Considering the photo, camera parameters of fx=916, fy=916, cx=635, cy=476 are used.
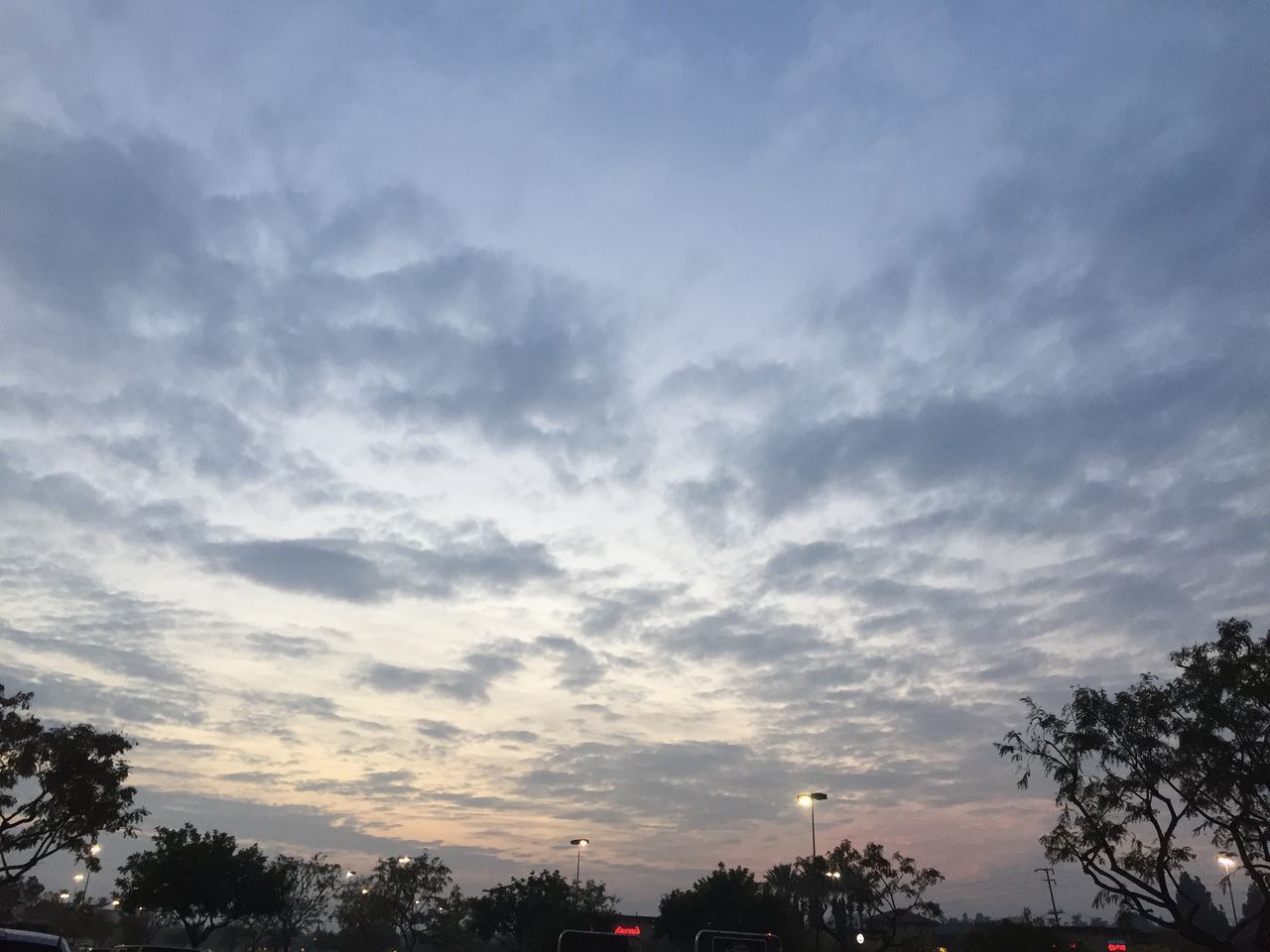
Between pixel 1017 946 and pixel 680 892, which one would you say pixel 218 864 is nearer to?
pixel 680 892

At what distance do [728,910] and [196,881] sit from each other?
39330mm

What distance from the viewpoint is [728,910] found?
7300 cm

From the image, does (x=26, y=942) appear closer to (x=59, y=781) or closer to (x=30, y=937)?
(x=30, y=937)

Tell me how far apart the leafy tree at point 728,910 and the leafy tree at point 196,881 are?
32068mm

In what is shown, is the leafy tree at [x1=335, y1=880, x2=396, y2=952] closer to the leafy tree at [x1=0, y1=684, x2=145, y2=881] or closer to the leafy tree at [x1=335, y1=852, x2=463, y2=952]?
the leafy tree at [x1=335, y1=852, x2=463, y2=952]

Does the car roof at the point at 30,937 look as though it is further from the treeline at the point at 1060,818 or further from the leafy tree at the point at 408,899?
the leafy tree at the point at 408,899

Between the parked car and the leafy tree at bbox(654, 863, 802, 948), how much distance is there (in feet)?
216


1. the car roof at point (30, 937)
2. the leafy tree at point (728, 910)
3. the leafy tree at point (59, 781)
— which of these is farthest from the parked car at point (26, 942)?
the leafy tree at point (728, 910)

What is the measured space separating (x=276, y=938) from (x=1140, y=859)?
10424cm

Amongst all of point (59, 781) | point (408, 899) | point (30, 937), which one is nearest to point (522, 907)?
point (408, 899)

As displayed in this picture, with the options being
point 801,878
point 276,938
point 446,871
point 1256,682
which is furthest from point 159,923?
point 1256,682

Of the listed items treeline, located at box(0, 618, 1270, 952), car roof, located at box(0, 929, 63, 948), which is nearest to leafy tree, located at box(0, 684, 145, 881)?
treeline, located at box(0, 618, 1270, 952)

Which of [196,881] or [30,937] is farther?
[196,881]

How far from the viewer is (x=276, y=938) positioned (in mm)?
109625
